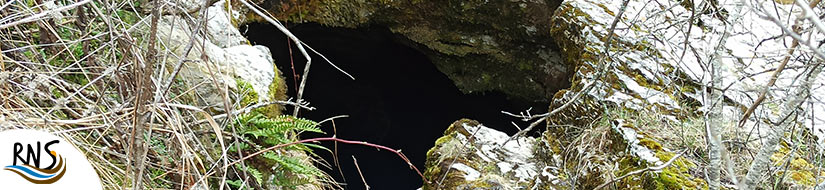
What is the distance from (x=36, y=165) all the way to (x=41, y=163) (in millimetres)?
14

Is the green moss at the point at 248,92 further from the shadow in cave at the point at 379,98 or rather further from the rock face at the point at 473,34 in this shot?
the rock face at the point at 473,34

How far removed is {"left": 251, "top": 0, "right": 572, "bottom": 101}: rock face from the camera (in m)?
7.33

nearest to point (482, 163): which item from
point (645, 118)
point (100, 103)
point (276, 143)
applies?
point (645, 118)

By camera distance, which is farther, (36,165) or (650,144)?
(650,144)

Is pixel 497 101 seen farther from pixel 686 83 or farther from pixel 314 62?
pixel 686 83

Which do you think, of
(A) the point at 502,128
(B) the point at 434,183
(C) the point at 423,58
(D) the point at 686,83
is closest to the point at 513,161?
(B) the point at 434,183

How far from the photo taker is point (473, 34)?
8.16 meters

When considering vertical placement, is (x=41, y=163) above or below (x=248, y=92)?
above

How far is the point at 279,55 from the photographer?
316 inches

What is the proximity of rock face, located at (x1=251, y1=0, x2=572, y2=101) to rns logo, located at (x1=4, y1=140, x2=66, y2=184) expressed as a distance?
570cm

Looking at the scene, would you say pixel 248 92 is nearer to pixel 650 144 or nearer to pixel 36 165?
pixel 36 165

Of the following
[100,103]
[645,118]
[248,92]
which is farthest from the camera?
[248,92]

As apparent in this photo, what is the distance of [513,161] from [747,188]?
227cm

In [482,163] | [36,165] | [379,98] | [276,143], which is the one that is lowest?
[379,98]
